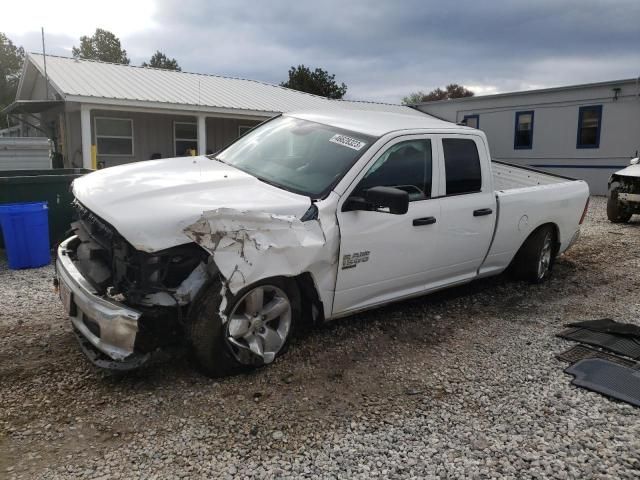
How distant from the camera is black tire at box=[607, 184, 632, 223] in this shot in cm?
1121

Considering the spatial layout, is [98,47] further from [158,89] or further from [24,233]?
[24,233]

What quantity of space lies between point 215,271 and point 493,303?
11.3 feet

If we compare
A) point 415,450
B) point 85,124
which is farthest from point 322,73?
point 415,450

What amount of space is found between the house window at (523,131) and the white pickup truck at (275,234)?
17.0 metres

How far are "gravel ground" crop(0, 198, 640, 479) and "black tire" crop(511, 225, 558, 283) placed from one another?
1.35m

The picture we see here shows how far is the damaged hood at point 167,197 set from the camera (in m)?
2.95

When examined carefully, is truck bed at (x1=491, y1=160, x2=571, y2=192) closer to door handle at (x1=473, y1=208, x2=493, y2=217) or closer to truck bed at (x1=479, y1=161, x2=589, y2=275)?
truck bed at (x1=479, y1=161, x2=589, y2=275)

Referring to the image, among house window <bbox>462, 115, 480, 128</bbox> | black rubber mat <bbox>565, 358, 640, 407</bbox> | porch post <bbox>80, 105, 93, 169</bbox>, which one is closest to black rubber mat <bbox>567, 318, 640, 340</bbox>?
black rubber mat <bbox>565, 358, 640, 407</bbox>

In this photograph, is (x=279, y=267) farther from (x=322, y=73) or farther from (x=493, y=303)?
(x=322, y=73)

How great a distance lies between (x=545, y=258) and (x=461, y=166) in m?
2.19

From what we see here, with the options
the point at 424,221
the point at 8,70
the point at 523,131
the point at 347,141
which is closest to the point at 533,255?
the point at 424,221

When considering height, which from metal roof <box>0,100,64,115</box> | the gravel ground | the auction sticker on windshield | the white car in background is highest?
metal roof <box>0,100,64,115</box>

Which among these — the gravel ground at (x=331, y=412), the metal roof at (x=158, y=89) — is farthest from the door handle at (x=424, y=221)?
the metal roof at (x=158, y=89)

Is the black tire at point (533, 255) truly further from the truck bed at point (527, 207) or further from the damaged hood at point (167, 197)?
the damaged hood at point (167, 197)
